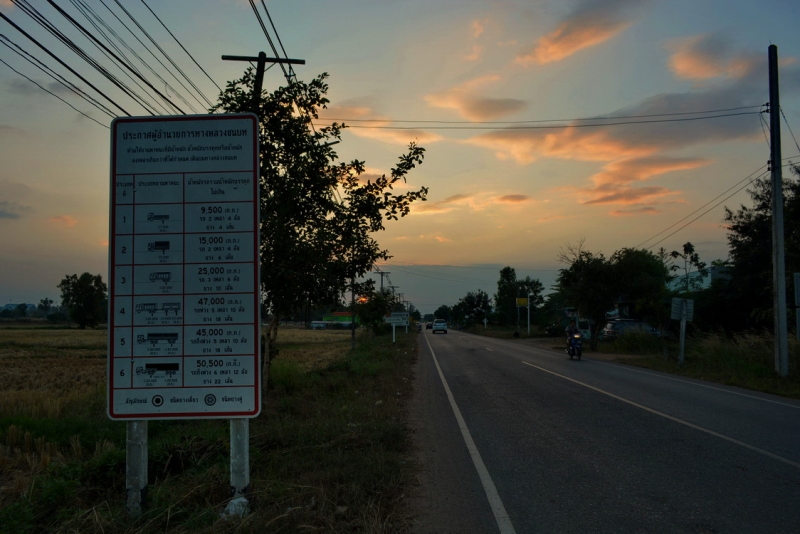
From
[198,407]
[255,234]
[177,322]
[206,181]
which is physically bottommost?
[198,407]

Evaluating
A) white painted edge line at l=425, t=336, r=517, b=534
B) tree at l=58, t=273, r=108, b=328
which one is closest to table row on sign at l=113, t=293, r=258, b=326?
white painted edge line at l=425, t=336, r=517, b=534

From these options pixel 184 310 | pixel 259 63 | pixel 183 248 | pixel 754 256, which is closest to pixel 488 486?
pixel 184 310

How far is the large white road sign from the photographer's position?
15.7 ft

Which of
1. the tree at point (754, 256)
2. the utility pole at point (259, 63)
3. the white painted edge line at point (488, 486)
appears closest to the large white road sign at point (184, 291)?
the white painted edge line at point (488, 486)

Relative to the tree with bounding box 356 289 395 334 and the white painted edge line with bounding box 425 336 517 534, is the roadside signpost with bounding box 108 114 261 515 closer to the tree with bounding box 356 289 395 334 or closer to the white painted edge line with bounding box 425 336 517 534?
the white painted edge line with bounding box 425 336 517 534

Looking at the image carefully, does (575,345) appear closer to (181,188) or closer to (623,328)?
(623,328)

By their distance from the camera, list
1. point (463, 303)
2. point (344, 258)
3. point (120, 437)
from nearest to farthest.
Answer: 1. point (120, 437)
2. point (344, 258)
3. point (463, 303)

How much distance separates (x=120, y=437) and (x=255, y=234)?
253 inches

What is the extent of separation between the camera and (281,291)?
1041cm

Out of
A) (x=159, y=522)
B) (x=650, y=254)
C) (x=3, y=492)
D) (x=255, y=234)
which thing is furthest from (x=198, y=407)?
(x=650, y=254)

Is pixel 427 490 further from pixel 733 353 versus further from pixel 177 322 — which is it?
pixel 733 353

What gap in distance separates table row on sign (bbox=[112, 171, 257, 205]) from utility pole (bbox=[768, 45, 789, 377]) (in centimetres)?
→ 1749

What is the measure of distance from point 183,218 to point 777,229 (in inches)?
715

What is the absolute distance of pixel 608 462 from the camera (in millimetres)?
7152
